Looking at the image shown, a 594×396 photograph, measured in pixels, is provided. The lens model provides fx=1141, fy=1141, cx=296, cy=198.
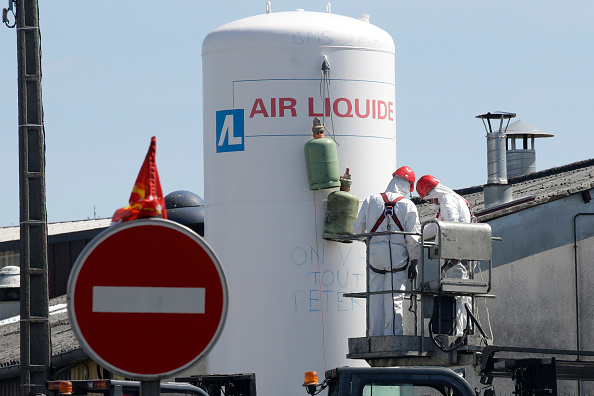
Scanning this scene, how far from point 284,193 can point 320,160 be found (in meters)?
0.65

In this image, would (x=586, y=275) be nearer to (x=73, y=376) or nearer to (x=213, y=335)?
(x=73, y=376)

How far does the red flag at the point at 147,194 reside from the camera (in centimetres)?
477

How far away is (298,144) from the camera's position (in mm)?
14445

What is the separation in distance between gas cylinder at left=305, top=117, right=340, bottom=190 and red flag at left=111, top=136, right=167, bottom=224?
9462mm

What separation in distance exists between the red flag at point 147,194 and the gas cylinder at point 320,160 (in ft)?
31.0

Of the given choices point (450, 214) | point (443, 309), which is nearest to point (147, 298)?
point (443, 309)

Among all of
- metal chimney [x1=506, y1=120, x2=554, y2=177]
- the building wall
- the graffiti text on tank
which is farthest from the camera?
metal chimney [x1=506, y1=120, x2=554, y2=177]

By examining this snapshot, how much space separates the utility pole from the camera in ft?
45.4

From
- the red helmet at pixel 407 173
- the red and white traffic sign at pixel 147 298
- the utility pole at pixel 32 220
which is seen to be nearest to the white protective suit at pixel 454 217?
the red helmet at pixel 407 173

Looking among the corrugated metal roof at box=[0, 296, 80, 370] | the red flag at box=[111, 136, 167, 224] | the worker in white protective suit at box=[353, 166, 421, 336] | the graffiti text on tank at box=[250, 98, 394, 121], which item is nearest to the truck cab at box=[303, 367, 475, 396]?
the worker in white protective suit at box=[353, 166, 421, 336]

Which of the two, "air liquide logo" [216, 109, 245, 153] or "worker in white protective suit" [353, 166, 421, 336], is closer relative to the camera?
"worker in white protective suit" [353, 166, 421, 336]

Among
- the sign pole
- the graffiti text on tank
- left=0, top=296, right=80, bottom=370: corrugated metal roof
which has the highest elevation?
the graffiti text on tank

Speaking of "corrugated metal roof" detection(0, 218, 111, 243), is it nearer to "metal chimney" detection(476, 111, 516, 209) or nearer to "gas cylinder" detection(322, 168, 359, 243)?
"metal chimney" detection(476, 111, 516, 209)

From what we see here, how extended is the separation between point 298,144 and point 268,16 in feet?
5.89
